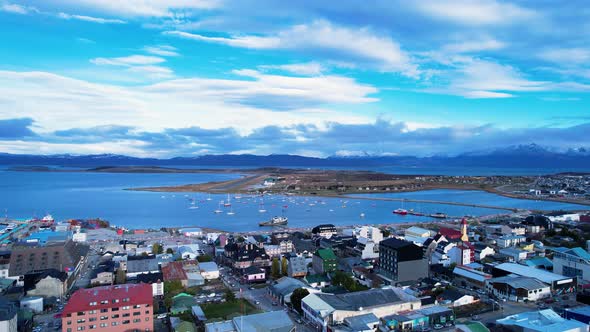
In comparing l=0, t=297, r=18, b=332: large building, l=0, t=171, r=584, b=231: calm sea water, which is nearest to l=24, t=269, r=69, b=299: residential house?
l=0, t=297, r=18, b=332: large building

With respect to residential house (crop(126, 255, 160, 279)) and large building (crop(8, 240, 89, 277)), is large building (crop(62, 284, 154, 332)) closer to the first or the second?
residential house (crop(126, 255, 160, 279))

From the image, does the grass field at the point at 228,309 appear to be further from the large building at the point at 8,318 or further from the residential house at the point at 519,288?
the residential house at the point at 519,288

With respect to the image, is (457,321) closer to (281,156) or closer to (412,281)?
(412,281)

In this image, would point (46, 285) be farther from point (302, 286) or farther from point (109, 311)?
point (302, 286)

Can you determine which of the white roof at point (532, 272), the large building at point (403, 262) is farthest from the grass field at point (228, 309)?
the white roof at point (532, 272)

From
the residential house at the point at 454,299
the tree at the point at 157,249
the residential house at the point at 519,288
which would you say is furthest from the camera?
the tree at the point at 157,249

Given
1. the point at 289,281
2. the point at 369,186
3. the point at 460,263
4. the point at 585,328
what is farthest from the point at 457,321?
the point at 369,186

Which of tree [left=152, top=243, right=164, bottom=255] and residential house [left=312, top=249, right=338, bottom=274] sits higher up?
residential house [left=312, top=249, right=338, bottom=274]
